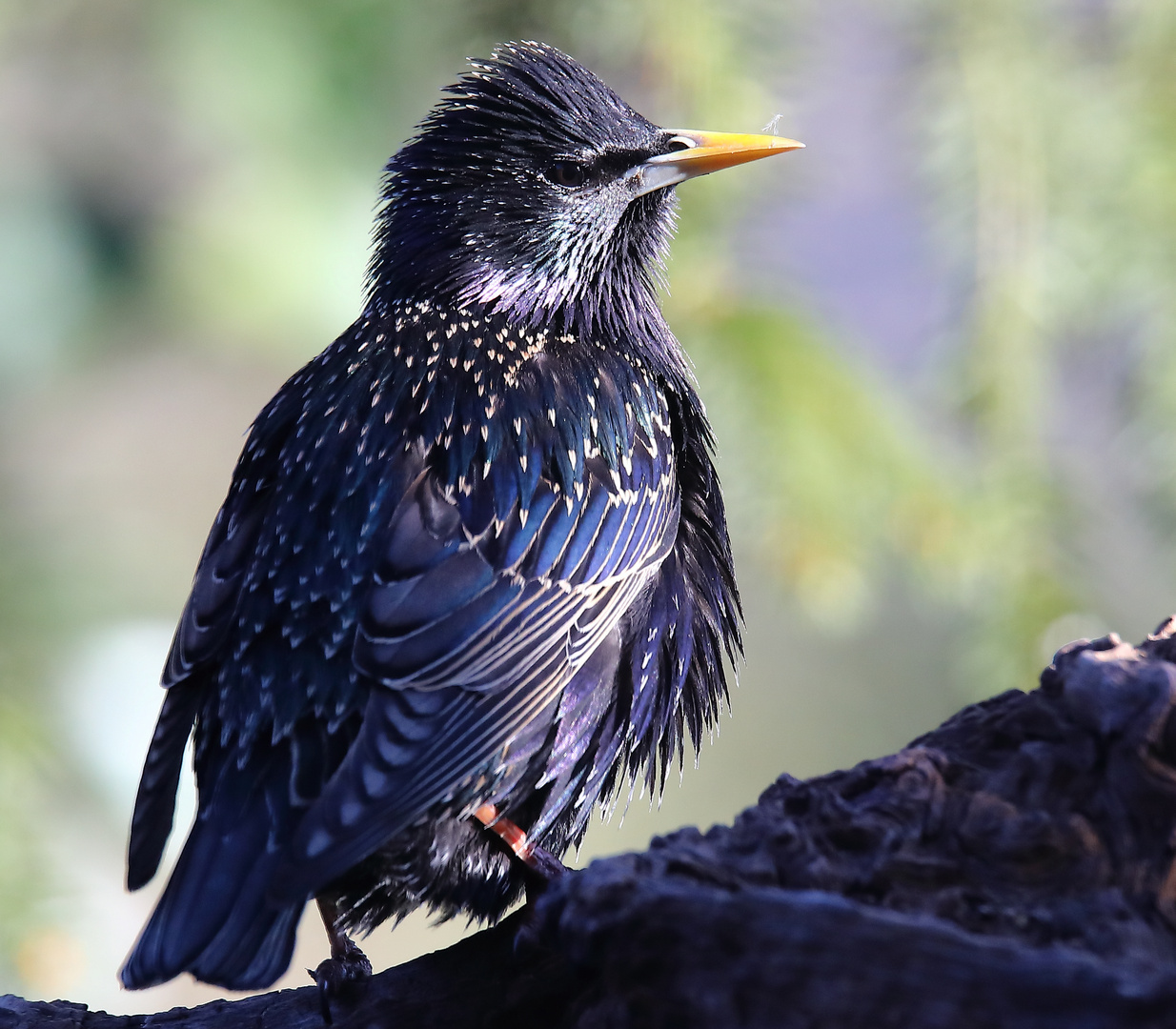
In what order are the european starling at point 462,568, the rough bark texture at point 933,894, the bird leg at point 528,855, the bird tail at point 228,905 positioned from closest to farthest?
the rough bark texture at point 933,894, the bird tail at point 228,905, the european starling at point 462,568, the bird leg at point 528,855

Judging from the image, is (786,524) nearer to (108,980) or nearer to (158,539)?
(158,539)

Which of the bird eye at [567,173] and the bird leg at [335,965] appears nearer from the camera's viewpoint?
the bird leg at [335,965]

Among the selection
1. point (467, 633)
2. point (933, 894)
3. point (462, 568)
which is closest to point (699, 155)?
point (462, 568)

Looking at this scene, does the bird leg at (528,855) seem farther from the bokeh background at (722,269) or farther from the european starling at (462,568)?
the bokeh background at (722,269)

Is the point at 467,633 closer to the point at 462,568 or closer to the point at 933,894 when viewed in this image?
the point at 462,568

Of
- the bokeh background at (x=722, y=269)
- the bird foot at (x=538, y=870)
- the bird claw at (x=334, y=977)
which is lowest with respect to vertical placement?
the bird claw at (x=334, y=977)

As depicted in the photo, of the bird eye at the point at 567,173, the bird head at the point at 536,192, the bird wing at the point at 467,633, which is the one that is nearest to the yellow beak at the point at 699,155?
the bird head at the point at 536,192
